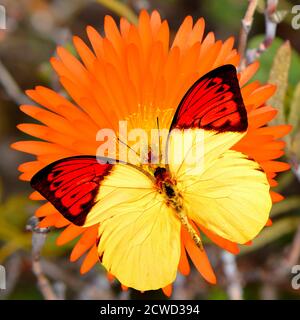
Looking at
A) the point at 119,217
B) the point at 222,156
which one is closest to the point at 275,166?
the point at 222,156

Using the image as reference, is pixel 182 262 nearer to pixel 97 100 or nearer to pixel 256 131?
pixel 256 131

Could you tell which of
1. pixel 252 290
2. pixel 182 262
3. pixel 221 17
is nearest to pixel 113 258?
pixel 182 262

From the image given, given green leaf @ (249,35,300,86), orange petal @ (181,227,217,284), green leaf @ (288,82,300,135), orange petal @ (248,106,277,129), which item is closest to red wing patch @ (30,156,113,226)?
orange petal @ (181,227,217,284)

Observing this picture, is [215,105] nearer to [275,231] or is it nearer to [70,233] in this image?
[70,233]

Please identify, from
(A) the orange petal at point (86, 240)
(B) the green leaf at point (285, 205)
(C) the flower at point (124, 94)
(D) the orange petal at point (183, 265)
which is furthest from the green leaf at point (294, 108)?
(A) the orange petal at point (86, 240)

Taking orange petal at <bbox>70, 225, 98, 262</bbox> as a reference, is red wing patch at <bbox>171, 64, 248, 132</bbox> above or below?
above

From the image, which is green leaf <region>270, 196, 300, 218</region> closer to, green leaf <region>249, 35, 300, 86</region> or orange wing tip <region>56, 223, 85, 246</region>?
green leaf <region>249, 35, 300, 86</region>

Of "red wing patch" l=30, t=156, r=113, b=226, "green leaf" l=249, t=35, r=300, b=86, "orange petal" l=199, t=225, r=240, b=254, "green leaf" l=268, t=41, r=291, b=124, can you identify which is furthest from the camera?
"green leaf" l=249, t=35, r=300, b=86

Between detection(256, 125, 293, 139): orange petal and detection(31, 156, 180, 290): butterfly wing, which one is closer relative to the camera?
detection(31, 156, 180, 290): butterfly wing
